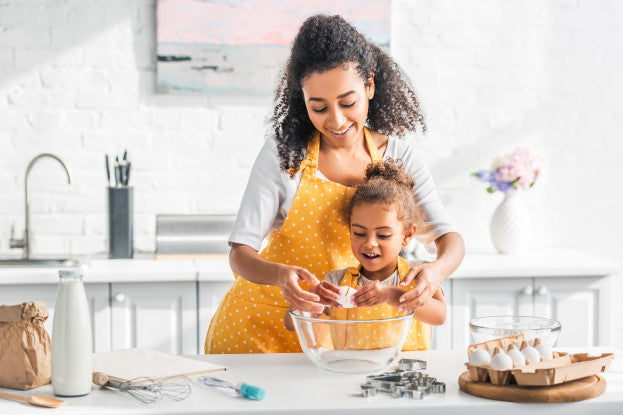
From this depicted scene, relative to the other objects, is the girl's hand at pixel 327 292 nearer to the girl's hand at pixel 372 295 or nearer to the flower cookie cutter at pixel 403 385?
the girl's hand at pixel 372 295

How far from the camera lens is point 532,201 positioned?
375 centimetres

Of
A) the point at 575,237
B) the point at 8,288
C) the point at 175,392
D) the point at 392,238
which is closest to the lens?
the point at 175,392

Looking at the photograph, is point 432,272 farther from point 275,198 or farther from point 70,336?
point 70,336

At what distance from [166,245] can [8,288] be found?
627 millimetres

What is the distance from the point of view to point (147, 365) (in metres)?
1.63

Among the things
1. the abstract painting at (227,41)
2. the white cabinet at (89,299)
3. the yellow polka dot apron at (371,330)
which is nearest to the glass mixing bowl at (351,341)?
the yellow polka dot apron at (371,330)

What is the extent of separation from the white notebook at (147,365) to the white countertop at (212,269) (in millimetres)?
1241

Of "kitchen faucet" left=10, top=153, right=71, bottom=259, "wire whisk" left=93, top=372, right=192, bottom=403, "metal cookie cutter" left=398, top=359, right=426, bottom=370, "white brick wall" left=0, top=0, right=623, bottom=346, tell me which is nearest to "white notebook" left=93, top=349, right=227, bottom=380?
"wire whisk" left=93, top=372, right=192, bottom=403

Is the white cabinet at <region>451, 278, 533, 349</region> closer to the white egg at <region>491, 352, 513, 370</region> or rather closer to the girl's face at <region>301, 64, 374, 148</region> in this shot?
the girl's face at <region>301, 64, 374, 148</region>

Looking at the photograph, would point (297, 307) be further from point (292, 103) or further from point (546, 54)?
point (546, 54)

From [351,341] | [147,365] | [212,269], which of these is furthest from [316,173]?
[212,269]

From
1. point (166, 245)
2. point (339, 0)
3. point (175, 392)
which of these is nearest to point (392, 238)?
point (175, 392)

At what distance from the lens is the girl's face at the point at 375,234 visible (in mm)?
1876

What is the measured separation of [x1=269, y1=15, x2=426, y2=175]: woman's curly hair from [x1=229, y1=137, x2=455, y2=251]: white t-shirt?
3cm
